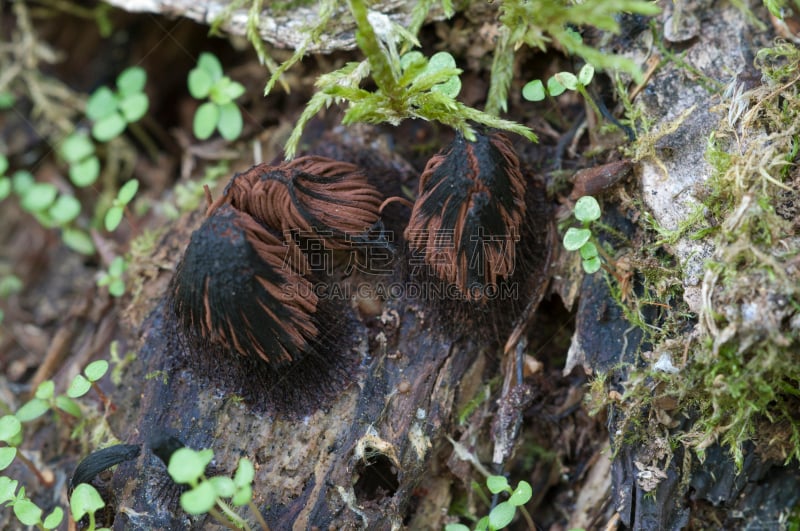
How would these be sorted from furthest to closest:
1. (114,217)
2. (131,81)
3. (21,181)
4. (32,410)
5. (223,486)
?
(21,181), (131,81), (114,217), (32,410), (223,486)

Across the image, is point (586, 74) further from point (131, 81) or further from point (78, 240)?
point (78, 240)

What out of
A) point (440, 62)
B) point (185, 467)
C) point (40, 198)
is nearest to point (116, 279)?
point (40, 198)

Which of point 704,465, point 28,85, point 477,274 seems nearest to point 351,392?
point 477,274

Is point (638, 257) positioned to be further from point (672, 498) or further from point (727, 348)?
point (672, 498)

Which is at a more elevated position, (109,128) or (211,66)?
(211,66)

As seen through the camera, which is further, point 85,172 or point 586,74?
point 85,172

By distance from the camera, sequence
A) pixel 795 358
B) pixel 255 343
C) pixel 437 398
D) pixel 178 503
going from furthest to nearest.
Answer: pixel 437 398 → pixel 178 503 → pixel 255 343 → pixel 795 358
